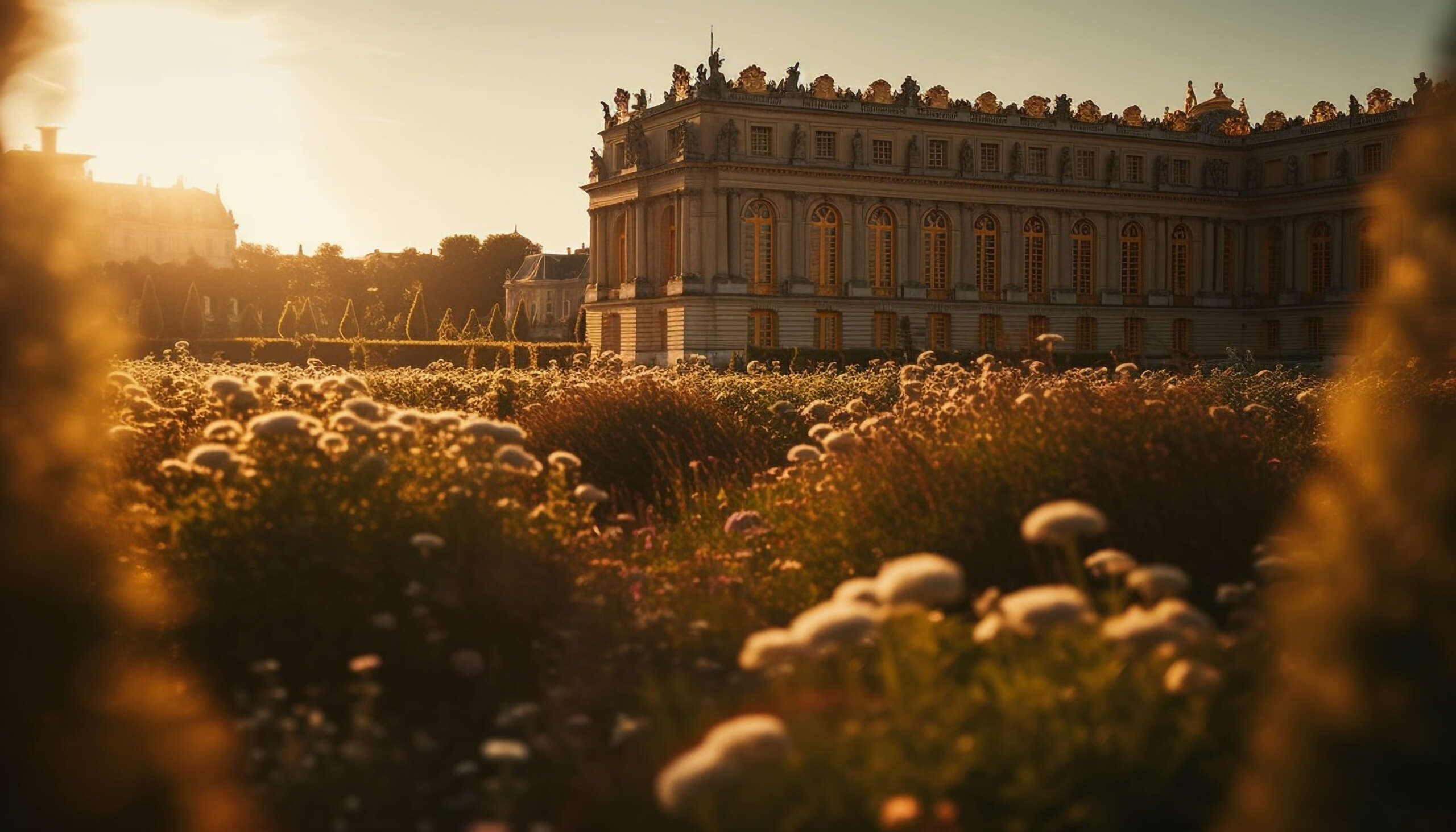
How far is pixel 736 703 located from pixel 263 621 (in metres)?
3.14

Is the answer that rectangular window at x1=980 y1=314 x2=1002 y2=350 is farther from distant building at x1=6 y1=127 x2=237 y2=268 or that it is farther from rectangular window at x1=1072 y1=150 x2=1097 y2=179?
distant building at x1=6 y1=127 x2=237 y2=268

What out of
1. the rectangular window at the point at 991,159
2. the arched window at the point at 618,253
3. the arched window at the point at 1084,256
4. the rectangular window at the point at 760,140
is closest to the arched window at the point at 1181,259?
the arched window at the point at 1084,256

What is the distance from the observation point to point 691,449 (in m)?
16.3

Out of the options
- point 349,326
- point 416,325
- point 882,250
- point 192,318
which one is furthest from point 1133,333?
point 192,318

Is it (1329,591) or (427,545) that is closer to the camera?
(1329,591)

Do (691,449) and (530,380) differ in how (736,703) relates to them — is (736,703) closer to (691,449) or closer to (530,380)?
(691,449)

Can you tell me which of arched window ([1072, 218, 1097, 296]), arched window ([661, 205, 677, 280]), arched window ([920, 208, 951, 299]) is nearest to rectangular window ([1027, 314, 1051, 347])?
arched window ([1072, 218, 1097, 296])

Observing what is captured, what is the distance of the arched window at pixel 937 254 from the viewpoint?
7125 centimetres

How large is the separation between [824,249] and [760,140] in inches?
243

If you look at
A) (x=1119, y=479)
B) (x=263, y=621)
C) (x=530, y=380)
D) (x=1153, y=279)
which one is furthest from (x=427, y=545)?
(x=1153, y=279)

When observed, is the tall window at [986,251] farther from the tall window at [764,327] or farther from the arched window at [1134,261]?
the tall window at [764,327]

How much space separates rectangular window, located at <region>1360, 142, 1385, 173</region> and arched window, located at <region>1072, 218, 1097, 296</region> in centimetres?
1432

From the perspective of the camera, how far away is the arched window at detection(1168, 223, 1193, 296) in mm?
78250

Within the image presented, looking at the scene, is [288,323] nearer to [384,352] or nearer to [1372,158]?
[384,352]
